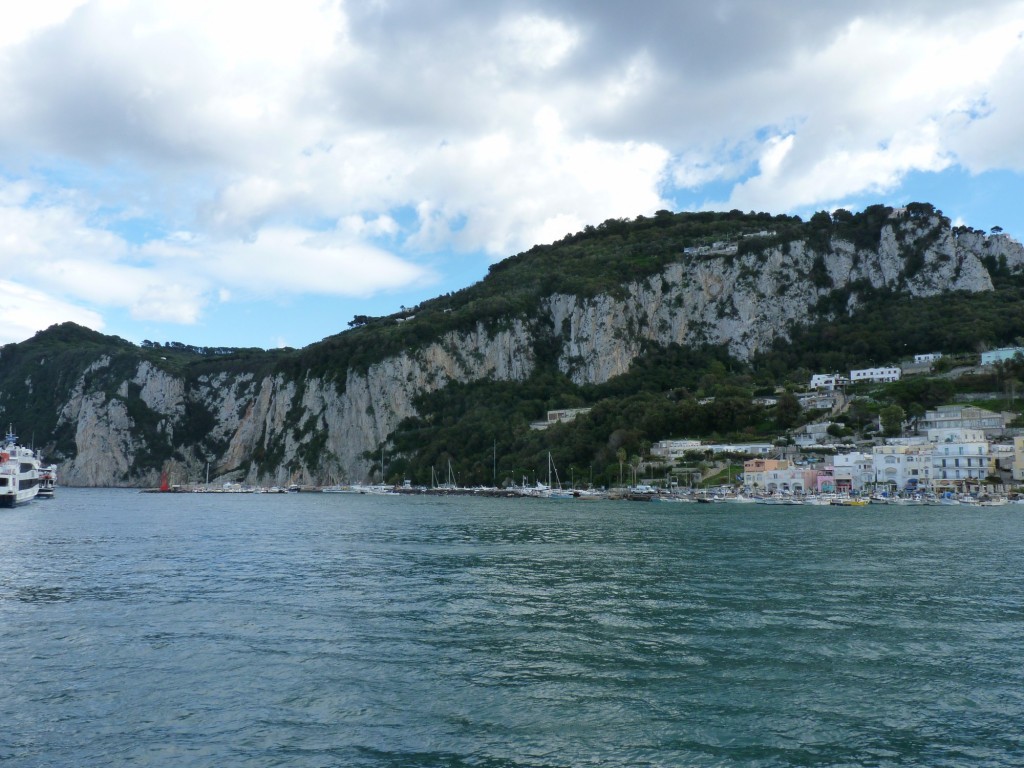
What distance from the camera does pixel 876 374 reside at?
12381cm

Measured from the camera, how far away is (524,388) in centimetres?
14762

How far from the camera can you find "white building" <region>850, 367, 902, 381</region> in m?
122

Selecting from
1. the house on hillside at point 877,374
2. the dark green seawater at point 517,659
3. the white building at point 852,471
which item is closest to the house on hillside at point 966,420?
the white building at point 852,471

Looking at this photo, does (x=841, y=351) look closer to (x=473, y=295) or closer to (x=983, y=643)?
(x=473, y=295)

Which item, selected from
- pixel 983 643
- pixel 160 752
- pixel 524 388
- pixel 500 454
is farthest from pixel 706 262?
pixel 160 752

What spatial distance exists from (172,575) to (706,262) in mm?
137512

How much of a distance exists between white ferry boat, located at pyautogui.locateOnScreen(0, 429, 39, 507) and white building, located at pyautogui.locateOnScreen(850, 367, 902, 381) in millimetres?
109217

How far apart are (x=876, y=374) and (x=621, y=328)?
44271 mm

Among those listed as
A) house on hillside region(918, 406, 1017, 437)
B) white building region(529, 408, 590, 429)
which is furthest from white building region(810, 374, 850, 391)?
white building region(529, 408, 590, 429)

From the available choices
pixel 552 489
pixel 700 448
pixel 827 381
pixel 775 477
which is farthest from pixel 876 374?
pixel 552 489

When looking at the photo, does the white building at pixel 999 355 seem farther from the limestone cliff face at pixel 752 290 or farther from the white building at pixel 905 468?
the limestone cliff face at pixel 752 290

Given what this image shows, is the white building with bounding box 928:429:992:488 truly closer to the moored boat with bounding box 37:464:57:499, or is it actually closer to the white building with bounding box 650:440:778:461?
the white building with bounding box 650:440:778:461

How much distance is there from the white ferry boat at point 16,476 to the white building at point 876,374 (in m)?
109

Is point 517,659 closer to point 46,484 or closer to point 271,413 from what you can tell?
point 46,484
